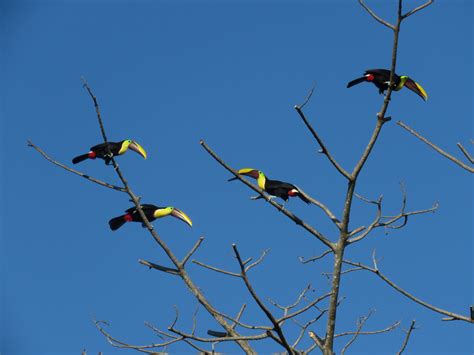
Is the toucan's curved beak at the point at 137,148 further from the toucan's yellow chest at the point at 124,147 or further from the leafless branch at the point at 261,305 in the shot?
the leafless branch at the point at 261,305

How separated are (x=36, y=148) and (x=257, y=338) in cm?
281

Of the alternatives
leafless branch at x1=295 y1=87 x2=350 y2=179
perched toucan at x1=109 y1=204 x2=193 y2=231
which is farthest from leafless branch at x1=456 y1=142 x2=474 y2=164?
perched toucan at x1=109 y1=204 x2=193 y2=231

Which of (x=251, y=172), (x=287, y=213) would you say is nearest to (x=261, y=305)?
(x=287, y=213)

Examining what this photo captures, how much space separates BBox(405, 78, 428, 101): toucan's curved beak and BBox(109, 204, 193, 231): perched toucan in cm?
347

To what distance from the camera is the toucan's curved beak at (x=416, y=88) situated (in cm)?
848

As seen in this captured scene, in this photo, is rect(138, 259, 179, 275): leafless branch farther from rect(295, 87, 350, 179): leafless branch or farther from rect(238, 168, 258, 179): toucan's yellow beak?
rect(238, 168, 258, 179): toucan's yellow beak

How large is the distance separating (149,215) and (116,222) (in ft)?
1.45

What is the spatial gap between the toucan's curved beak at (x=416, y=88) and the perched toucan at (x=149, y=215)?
347 cm

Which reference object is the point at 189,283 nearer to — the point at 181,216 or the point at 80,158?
the point at 181,216

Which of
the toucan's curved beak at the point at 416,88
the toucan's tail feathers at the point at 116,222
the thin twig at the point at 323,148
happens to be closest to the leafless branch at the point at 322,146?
the thin twig at the point at 323,148

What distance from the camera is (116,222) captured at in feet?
34.9

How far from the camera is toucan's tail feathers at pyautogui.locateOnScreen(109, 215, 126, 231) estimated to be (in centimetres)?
1044

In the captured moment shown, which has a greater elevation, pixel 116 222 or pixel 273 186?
pixel 273 186

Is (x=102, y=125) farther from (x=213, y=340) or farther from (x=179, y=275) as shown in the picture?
(x=213, y=340)
